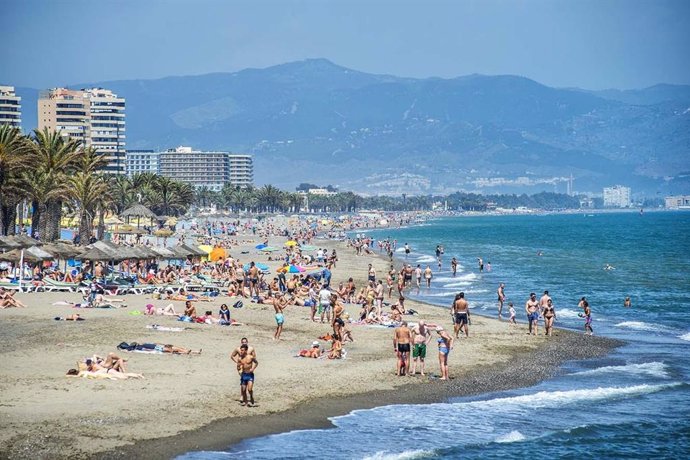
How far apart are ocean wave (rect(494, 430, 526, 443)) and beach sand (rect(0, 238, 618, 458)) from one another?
2.87m

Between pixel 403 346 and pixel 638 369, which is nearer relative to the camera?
pixel 403 346

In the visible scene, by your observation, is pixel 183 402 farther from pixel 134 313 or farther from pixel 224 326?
pixel 134 313

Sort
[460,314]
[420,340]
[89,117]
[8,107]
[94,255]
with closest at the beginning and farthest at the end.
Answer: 1. [420,340]
2. [460,314]
3. [94,255]
4. [8,107]
5. [89,117]

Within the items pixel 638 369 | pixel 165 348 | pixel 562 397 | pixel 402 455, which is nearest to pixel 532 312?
pixel 638 369

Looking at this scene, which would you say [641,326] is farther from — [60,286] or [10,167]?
[10,167]

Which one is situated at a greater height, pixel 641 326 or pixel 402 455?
pixel 641 326

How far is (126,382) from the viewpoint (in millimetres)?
18516

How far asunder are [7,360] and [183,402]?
17.1 feet

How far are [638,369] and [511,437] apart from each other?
8674 millimetres

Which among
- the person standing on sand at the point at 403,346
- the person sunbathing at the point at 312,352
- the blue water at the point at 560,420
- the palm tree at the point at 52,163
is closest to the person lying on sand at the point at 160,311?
the person sunbathing at the point at 312,352

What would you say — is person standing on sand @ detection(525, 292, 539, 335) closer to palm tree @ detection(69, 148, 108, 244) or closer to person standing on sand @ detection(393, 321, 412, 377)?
person standing on sand @ detection(393, 321, 412, 377)

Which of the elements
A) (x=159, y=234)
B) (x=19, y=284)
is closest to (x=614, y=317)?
(x=19, y=284)

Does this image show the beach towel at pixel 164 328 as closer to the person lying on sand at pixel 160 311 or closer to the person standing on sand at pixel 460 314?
the person lying on sand at pixel 160 311

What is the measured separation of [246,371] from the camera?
17.3 meters
